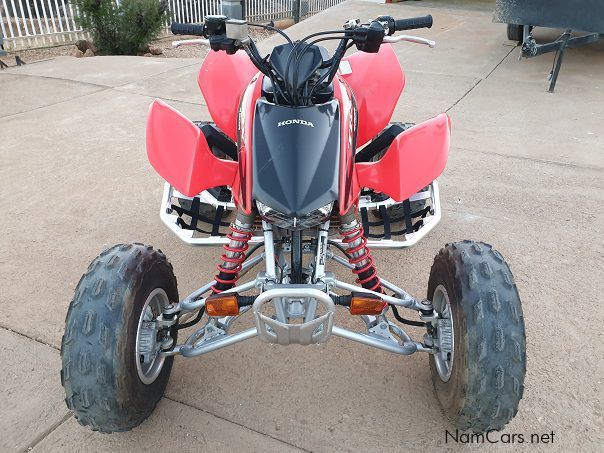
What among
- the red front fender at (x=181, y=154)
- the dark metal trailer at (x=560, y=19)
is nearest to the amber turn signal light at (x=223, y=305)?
the red front fender at (x=181, y=154)

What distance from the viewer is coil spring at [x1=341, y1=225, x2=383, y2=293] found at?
2334mm

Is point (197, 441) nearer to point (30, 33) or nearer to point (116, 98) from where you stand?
point (116, 98)

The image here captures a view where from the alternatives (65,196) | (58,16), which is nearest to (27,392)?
(65,196)

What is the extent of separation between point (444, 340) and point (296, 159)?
1000 mm

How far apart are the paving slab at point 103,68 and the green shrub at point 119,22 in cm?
125

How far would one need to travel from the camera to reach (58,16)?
10.6 metres

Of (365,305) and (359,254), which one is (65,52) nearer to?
(359,254)

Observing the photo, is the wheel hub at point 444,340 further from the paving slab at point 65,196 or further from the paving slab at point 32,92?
the paving slab at point 32,92

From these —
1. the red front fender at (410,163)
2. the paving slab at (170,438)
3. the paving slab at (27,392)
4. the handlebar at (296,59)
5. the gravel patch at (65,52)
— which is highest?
the handlebar at (296,59)

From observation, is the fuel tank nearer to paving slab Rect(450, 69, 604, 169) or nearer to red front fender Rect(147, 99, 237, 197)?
red front fender Rect(147, 99, 237, 197)

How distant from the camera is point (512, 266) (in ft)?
11.4

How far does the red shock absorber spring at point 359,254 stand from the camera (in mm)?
2330

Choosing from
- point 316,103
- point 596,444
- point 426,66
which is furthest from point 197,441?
point 426,66

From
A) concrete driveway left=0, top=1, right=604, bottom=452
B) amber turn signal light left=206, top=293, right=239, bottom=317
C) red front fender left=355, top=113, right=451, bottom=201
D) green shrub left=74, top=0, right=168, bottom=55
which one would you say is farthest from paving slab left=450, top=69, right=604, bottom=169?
green shrub left=74, top=0, right=168, bottom=55
